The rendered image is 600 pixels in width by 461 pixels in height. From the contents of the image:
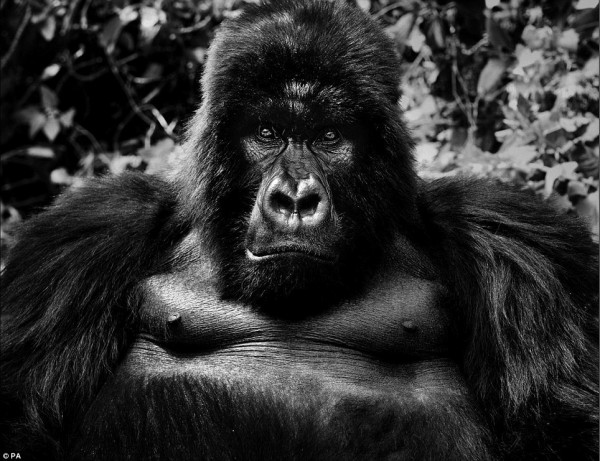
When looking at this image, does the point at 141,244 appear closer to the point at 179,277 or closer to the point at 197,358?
the point at 179,277

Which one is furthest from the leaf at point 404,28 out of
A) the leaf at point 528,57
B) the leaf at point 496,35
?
the leaf at point 528,57

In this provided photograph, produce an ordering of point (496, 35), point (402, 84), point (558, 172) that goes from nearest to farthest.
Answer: point (558, 172) → point (496, 35) → point (402, 84)

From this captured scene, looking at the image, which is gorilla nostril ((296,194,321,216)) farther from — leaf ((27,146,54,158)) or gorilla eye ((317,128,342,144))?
leaf ((27,146,54,158))

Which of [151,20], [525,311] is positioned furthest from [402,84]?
[525,311]

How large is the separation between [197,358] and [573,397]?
140 cm

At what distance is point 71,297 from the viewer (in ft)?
11.9

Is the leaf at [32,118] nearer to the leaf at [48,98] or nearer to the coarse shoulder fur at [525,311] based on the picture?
the leaf at [48,98]

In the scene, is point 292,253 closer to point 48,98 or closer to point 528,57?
point 528,57

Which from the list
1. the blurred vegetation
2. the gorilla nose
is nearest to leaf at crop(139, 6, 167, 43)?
the blurred vegetation

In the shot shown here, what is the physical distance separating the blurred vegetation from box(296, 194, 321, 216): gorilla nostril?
5.62 feet

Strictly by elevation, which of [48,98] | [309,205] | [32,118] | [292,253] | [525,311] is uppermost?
[309,205]

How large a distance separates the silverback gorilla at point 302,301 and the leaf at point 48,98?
2.64 meters

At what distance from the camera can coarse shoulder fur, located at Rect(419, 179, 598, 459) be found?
3424mm

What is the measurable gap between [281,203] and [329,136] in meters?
0.42
